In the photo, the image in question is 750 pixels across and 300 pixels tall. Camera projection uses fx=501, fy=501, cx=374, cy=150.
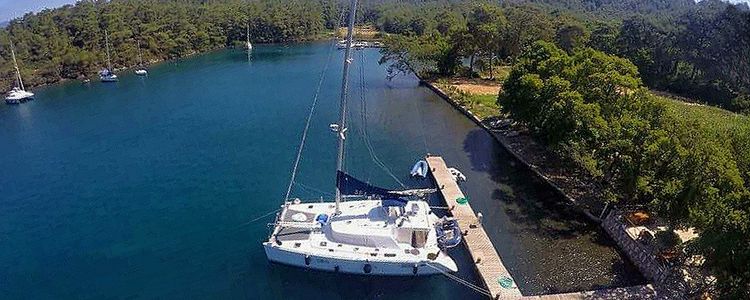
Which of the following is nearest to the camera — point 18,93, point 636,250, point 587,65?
point 636,250

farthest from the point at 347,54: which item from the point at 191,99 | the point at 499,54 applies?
the point at 499,54

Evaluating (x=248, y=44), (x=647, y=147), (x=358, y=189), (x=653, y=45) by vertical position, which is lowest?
(x=248, y=44)

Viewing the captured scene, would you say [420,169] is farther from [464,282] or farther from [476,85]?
[476,85]

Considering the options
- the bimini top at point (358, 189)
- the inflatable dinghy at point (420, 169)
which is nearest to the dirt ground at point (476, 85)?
the inflatable dinghy at point (420, 169)

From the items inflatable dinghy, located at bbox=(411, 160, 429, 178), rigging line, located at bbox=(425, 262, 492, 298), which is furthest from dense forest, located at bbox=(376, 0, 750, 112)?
rigging line, located at bbox=(425, 262, 492, 298)

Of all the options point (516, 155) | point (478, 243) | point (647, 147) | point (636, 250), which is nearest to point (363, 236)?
point (478, 243)

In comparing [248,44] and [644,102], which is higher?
[644,102]

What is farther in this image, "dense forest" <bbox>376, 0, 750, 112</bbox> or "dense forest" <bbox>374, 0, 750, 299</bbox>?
"dense forest" <bbox>376, 0, 750, 112</bbox>

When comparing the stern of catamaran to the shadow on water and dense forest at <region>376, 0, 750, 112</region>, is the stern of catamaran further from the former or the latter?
dense forest at <region>376, 0, 750, 112</region>

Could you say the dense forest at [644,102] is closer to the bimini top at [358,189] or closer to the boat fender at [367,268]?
the bimini top at [358,189]
